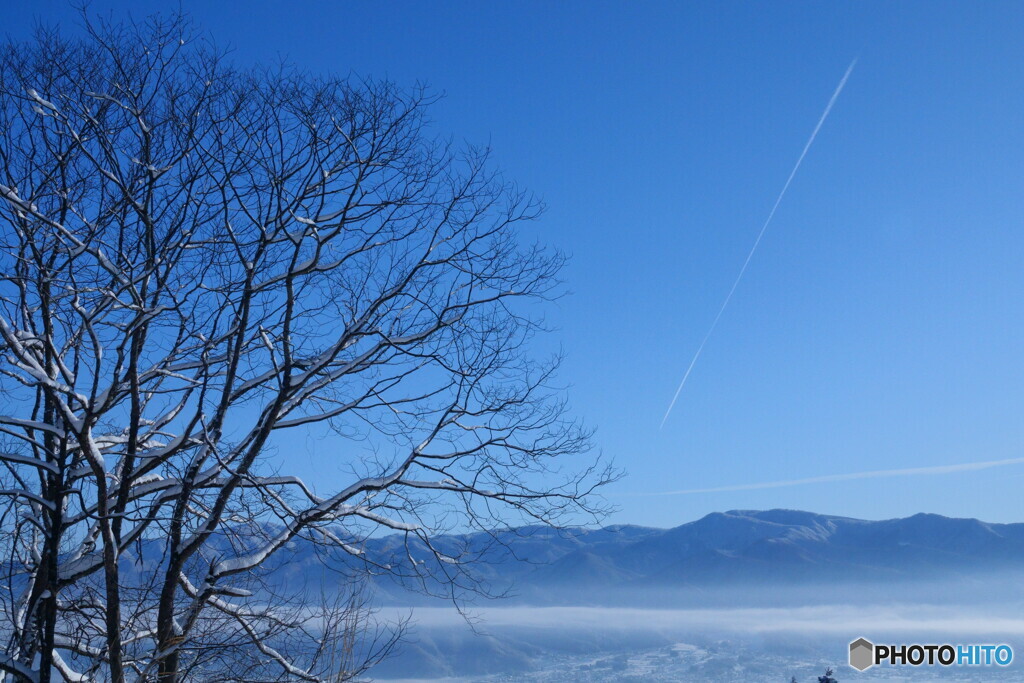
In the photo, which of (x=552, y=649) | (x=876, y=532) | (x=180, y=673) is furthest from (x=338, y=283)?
(x=876, y=532)

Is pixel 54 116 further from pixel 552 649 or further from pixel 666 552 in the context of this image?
pixel 666 552

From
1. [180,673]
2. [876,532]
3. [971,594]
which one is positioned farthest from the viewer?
[876,532]

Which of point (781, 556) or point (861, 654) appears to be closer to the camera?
point (861, 654)

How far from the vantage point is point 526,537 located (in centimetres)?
752

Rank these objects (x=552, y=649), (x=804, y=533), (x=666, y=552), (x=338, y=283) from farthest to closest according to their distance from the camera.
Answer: (x=666, y=552) → (x=804, y=533) → (x=552, y=649) → (x=338, y=283)

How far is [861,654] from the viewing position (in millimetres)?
12781

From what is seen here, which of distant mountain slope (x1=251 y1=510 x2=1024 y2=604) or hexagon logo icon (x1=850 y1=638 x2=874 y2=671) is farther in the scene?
distant mountain slope (x1=251 y1=510 x2=1024 y2=604)

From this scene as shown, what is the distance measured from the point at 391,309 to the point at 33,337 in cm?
291

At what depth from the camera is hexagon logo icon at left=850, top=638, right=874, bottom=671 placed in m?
12.2

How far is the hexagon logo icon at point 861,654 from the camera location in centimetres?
1216

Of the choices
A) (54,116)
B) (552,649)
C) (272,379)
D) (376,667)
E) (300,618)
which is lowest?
(552,649)

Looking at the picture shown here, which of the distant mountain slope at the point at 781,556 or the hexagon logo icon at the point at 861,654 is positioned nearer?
the hexagon logo icon at the point at 861,654

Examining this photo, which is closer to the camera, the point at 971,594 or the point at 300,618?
the point at 300,618

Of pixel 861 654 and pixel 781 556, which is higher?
pixel 861 654
